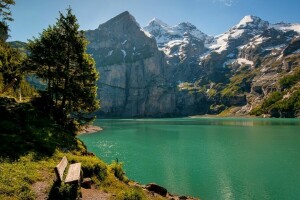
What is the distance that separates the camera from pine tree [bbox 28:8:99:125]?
45719 mm

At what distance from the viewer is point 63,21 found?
46.4 meters

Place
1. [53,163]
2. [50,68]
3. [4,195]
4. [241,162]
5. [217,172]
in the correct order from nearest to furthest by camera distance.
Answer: [4,195] → [53,163] → [50,68] → [217,172] → [241,162]

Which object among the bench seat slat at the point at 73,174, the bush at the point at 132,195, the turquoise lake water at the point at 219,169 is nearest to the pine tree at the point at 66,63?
the turquoise lake water at the point at 219,169

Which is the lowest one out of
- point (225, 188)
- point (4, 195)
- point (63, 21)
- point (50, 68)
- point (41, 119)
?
point (225, 188)

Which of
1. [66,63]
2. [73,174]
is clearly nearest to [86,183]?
[73,174]

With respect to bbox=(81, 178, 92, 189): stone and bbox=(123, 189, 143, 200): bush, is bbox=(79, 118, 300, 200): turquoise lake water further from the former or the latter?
bbox=(81, 178, 92, 189): stone

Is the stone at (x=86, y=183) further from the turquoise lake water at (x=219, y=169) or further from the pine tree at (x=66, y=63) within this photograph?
the pine tree at (x=66, y=63)

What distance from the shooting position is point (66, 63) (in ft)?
152

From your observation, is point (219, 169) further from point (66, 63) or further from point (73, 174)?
point (73, 174)

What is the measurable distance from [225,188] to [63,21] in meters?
34.5

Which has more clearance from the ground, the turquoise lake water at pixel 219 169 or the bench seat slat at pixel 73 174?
the bench seat slat at pixel 73 174

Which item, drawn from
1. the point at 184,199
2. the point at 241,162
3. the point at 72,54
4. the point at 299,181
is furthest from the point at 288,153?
the point at 72,54

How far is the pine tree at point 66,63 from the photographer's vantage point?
4572cm

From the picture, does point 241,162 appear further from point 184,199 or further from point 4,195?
point 4,195
